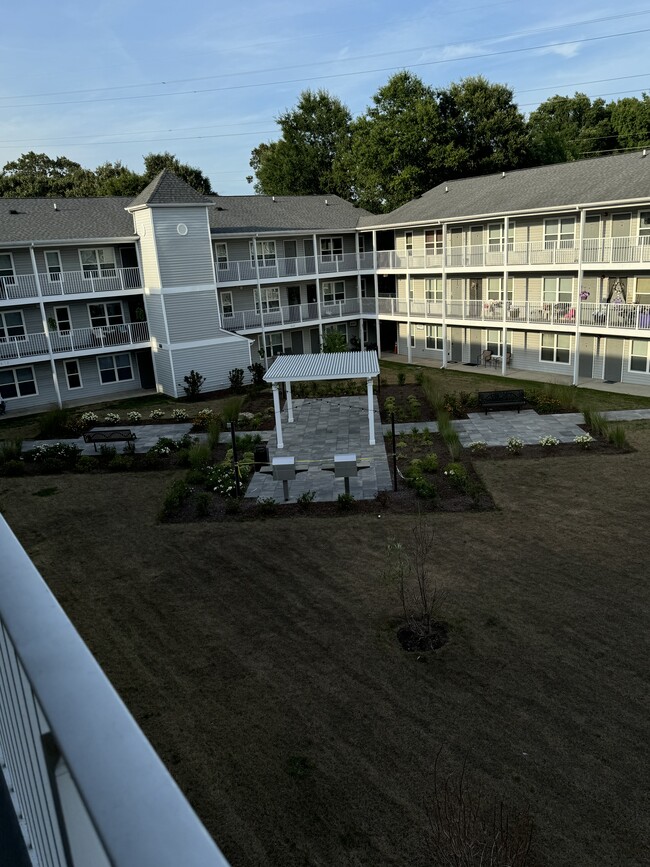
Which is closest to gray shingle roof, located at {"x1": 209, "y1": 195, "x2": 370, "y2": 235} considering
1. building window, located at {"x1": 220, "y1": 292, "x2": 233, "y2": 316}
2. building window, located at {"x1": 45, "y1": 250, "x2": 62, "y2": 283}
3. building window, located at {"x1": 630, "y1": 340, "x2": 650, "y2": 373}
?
building window, located at {"x1": 220, "y1": 292, "x2": 233, "y2": 316}

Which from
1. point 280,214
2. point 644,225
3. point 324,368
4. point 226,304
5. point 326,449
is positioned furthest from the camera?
point 280,214

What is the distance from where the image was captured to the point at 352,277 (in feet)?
130

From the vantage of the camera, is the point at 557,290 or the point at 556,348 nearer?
the point at 557,290

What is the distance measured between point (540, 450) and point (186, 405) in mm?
16278

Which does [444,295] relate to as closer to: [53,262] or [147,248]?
[147,248]

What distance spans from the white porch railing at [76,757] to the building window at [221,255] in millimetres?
33452

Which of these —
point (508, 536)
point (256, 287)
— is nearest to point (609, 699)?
point (508, 536)

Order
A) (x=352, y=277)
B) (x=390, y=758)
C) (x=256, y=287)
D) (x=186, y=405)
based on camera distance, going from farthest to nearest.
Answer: (x=352, y=277) → (x=256, y=287) → (x=186, y=405) → (x=390, y=758)

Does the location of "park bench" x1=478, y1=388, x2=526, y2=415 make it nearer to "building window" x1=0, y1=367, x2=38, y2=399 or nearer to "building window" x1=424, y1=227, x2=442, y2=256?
"building window" x1=424, y1=227, x2=442, y2=256

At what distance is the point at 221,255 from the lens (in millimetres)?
34156

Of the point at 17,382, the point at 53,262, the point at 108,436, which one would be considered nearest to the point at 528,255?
the point at 108,436

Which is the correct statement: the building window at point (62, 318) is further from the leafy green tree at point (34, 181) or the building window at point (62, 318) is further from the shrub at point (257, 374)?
the leafy green tree at point (34, 181)

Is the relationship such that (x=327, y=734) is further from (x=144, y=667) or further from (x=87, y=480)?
(x=87, y=480)

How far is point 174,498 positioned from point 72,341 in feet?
55.1
